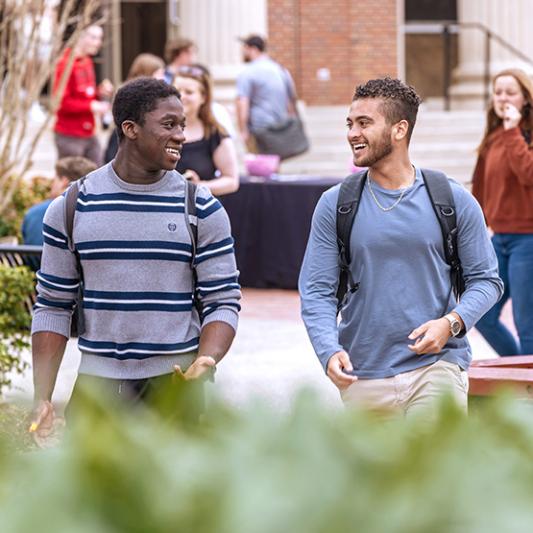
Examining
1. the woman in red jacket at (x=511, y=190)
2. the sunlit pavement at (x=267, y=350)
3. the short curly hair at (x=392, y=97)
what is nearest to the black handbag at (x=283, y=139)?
the sunlit pavement at (x=267, y=350)

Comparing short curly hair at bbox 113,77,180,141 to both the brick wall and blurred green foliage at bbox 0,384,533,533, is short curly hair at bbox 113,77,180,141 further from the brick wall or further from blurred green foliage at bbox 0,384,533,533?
the brick wall

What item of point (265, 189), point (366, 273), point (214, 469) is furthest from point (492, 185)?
point (214, 469)

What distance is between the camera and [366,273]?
4.45m

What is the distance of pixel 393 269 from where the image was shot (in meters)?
4.43

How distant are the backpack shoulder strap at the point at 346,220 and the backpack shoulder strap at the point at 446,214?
22 centimetres

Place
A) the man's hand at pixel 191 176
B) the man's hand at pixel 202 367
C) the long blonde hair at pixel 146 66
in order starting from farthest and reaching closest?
the long blonde hair at pixel 146 66, the man's hand at pixel 191 176, the man's hand at pixel 202 367

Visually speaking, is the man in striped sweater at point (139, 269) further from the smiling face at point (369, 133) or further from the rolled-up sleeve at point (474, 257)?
the rolled-up sleeve at point (474, 257)

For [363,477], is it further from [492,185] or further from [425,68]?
[425,68]

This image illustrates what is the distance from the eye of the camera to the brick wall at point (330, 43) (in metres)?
23.3

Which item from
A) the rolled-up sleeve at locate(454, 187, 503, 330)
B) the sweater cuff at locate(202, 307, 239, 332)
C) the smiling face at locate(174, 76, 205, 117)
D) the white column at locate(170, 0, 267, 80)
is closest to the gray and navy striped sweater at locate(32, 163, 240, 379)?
the sweater cuff at locate(202, 307, 239, 332)

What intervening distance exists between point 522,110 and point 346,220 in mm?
3035

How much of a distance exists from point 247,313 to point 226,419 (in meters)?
10.4

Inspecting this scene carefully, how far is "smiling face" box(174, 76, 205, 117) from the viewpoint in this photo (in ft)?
25.3

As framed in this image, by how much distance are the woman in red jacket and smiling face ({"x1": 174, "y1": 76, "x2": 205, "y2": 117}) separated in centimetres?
154
